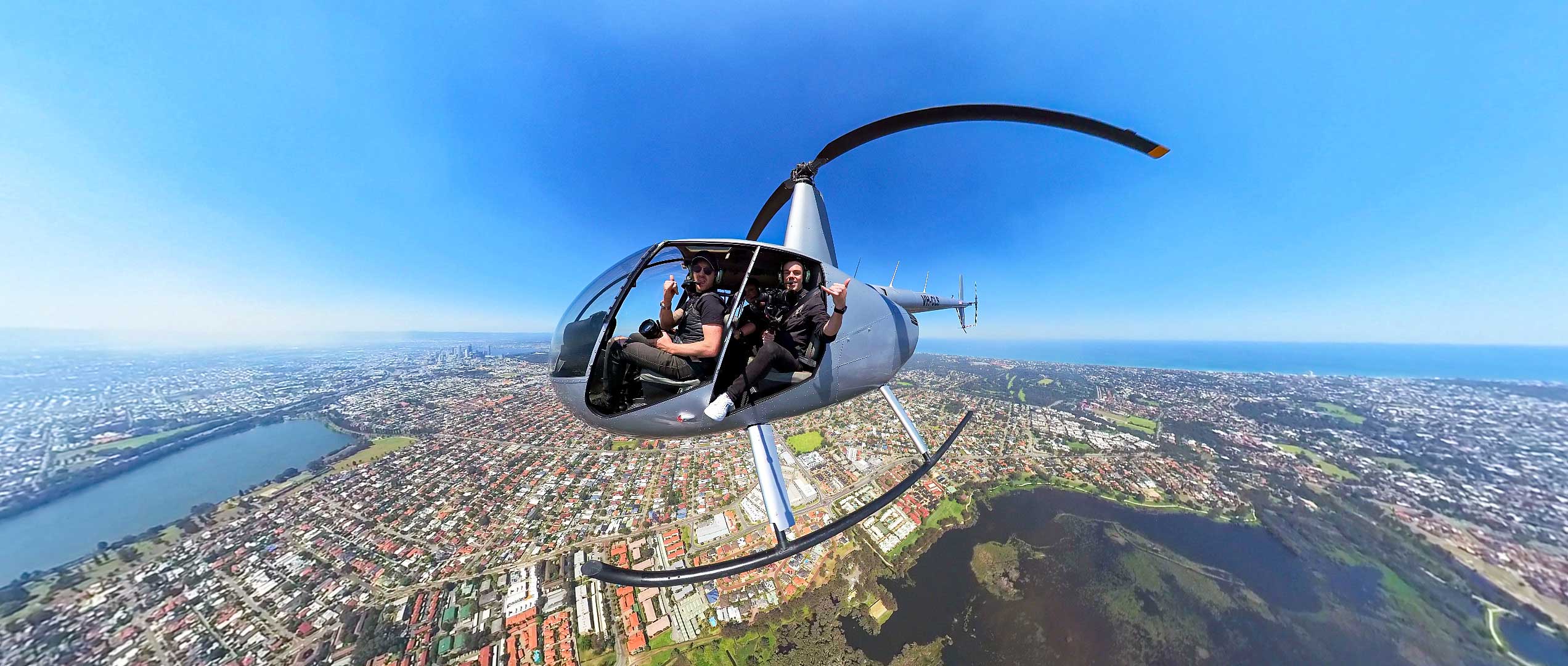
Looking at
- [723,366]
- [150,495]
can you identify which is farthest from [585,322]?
[150,495]

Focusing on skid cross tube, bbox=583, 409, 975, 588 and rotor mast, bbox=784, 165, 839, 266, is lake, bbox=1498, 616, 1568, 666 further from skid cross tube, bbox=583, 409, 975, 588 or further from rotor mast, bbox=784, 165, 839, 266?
rotor mast, bbox=784, 165, 839, 266

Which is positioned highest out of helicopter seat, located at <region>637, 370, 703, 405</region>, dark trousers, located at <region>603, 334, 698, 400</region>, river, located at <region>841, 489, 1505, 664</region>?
dark trousers, located at <region>603, 334, 698, 400</region>

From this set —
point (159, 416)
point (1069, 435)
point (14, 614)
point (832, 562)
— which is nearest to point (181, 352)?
point (159, 416)

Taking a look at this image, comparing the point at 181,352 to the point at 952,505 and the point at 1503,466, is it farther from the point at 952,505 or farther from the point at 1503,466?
the point at 1503,466

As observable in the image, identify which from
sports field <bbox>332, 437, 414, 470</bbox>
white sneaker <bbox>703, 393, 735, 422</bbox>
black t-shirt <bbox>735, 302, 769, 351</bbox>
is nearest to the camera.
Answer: white sneaker <bbox>703, 393, 735, 422</bbox>

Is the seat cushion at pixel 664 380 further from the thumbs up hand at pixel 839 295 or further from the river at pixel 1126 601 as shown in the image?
the river at pixel 1126 601

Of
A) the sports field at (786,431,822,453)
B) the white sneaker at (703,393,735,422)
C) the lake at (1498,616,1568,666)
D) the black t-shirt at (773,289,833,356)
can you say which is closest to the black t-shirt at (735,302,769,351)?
the black t-shirt at (773,289,833,356)

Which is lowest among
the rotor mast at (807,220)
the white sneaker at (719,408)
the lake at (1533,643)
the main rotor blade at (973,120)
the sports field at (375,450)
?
the lake at (1533,643)

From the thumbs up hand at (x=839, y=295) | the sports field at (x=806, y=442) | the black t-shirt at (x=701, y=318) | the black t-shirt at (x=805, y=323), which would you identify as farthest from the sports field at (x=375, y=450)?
the thumbs up hand at (x=839, y=295)
